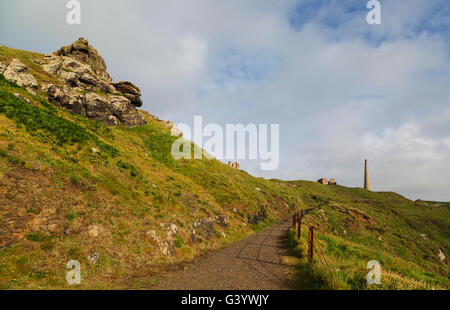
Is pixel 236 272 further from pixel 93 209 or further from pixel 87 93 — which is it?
pixel 87 93

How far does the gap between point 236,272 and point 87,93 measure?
40234 mm

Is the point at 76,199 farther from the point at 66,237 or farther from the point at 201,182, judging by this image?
the point at 201,182

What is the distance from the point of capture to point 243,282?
34.9 ft

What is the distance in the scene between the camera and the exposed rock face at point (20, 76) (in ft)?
86.5

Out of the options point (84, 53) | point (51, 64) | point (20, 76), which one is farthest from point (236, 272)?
point (84, 53)

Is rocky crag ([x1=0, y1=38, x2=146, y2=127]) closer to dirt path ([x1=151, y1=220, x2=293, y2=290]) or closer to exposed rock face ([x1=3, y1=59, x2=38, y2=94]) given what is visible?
exposed rock face ([x1=3, y1=59, x2=38, y2=94])

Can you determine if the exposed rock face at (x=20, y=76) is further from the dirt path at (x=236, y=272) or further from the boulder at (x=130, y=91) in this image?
the dirt path at (x=236, y=272)

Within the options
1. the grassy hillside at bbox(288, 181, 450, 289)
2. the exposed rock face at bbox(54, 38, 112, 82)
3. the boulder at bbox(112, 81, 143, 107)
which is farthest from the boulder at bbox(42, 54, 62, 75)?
the grassy hillside at bbox(288, 181, 450, 289)

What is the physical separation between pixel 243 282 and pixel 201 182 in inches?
983

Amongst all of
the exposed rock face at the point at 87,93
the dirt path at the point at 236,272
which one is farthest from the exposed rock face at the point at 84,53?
the dirt path at the point at 236,272

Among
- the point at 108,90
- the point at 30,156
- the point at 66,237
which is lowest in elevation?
the point at 66,237

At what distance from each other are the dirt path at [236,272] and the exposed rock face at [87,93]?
107ft

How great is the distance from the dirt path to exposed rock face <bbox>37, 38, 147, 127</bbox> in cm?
3267
